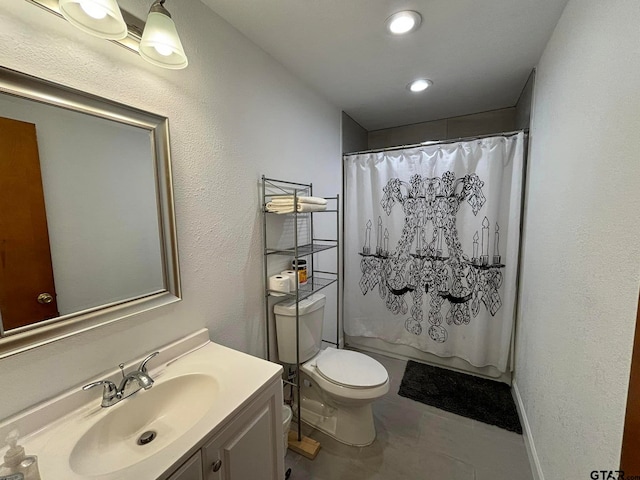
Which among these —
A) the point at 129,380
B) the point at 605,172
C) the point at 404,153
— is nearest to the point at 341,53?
the point at 404,153

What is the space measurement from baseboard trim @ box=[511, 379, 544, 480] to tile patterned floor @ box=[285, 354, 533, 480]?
1.5 inches

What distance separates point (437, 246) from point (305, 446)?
175cm

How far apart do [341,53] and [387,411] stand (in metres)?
2.39

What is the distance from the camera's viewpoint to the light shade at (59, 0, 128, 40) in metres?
0.73

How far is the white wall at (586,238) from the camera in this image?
76 cm

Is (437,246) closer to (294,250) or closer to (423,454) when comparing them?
(294,250)

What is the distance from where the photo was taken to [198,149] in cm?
124

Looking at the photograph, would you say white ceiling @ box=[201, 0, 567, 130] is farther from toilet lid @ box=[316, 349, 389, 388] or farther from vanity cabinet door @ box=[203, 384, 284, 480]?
toilet lid @ box=[316, 349, 389, 388]

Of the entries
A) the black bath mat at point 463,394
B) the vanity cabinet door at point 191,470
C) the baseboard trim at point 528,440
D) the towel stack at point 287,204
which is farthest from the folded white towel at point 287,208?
the baseboard trim at point 528,440

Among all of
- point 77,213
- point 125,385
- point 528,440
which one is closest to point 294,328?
point 125,385

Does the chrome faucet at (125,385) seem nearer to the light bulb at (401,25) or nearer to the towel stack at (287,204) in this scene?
the towel stack at (287,204)

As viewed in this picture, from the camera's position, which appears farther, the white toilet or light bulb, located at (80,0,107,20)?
the white toilet

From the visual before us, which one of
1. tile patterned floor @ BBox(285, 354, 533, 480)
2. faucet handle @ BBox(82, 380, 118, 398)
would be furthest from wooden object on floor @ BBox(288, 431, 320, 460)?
faucet handle @ BBox(82, 380, 118, 398)

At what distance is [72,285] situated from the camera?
0.90 metres
